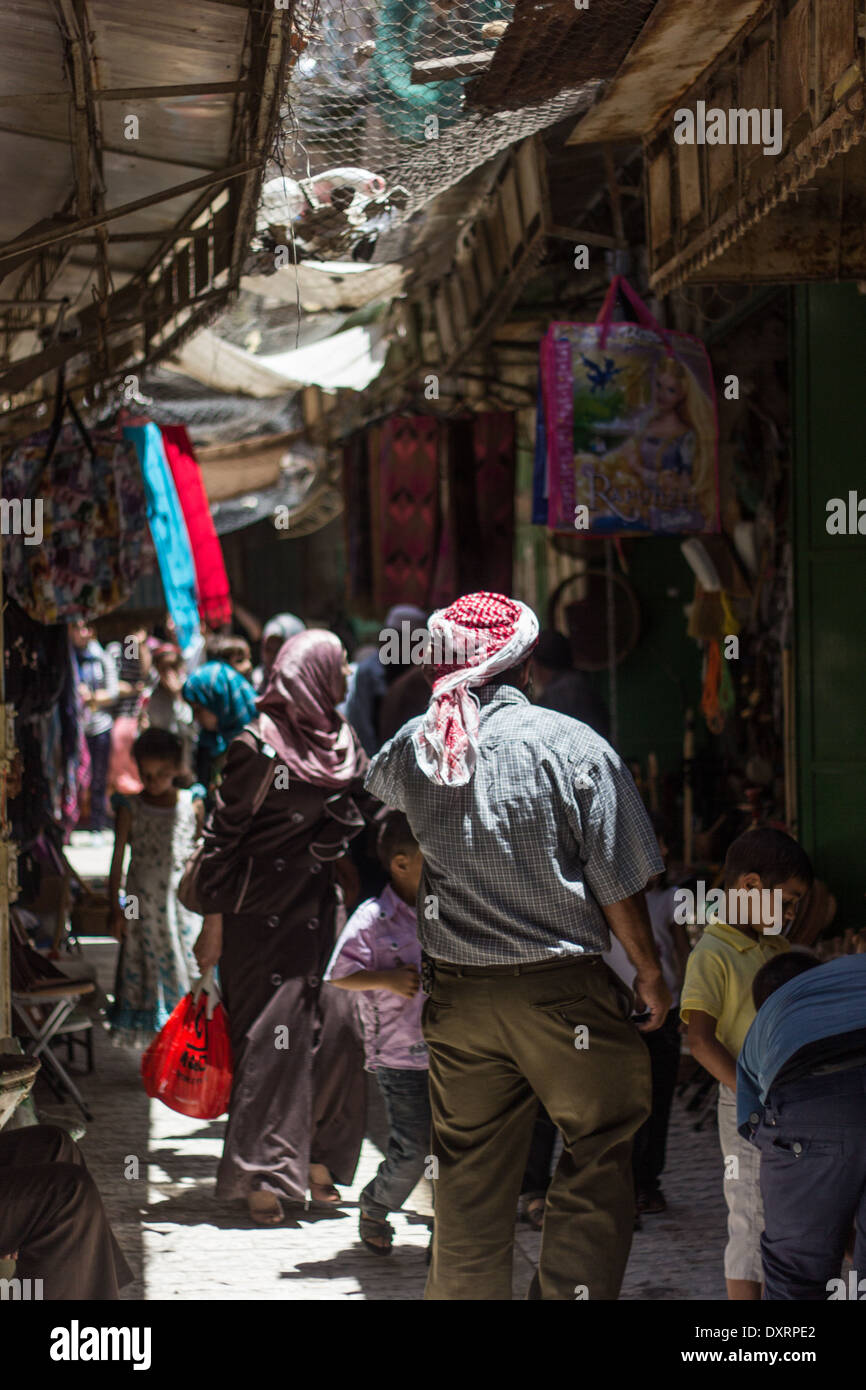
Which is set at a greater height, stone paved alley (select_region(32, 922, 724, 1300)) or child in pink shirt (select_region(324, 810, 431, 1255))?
child in pink shirt (select_region(324, 810, 431, 1255))

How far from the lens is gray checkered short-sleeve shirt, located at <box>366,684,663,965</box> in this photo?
3531mm

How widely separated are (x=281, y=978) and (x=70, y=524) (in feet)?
8.42

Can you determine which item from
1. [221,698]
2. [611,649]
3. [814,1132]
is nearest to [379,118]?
[814,1132]

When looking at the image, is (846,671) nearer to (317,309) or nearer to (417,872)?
(417,872)

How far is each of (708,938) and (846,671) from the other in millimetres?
1976

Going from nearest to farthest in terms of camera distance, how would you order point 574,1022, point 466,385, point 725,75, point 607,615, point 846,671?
point 574,1022
point 725,75
point 846,671
point 607,615
point 466,385

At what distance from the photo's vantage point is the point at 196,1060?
527cm

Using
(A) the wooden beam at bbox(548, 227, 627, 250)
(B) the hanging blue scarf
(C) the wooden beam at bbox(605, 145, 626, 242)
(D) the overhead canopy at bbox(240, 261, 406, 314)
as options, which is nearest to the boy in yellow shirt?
(A) the wooden beam at bbox(548, 227, 627, 250)

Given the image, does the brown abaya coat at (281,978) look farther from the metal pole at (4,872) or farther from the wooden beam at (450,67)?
the wooden beam at (450,67)

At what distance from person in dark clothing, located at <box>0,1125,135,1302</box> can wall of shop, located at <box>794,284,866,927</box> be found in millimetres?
3010

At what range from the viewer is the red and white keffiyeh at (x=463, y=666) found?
11.8ft

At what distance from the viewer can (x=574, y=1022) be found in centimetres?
348

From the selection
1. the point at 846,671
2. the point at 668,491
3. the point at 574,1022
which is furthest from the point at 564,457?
the point at 574,1022

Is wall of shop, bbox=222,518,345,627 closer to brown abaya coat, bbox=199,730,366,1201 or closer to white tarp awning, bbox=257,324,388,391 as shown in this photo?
white tarp awning, bbox=257,324,388,391
